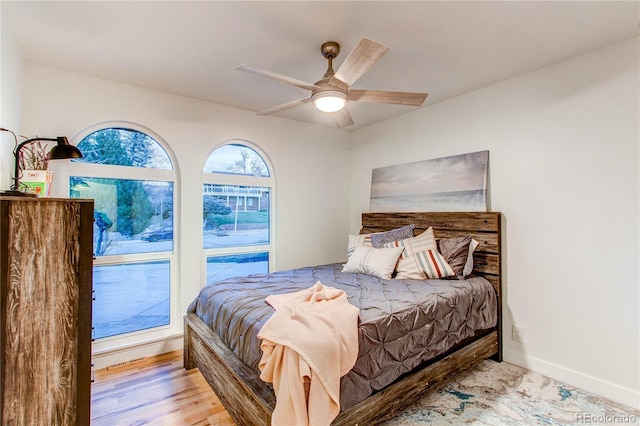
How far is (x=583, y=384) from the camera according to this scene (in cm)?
230

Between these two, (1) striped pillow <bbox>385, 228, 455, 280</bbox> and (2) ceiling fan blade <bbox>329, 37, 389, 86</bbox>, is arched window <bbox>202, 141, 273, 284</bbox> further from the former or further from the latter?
(2) ceiling fan blade <bbox>329, 37, 389, 86</bbox>

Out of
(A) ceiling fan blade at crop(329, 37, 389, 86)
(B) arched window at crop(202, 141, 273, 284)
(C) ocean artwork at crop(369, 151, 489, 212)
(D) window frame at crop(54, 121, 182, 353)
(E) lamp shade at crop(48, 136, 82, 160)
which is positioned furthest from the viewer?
(B) arched window at crop(202, 141, 273, 284)

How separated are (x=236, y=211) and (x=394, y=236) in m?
1.85

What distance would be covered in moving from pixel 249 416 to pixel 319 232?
8.88 ft

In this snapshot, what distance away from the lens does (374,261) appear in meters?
2.92

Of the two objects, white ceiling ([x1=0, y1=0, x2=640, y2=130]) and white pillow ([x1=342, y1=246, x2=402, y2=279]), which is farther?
white pillow ([x1=342, y1=246, x2=402, y2=279])

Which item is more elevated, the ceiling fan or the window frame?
the ceiling fan

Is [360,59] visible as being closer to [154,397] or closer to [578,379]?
[154,397]

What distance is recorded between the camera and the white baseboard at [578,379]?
210cm

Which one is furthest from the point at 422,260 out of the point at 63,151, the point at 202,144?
the point at 63,151

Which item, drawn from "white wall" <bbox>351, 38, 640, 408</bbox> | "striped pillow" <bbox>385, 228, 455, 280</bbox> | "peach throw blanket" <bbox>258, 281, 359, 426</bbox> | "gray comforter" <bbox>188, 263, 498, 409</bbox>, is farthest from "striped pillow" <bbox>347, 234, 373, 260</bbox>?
"peach throw blanket" <bbox>258, 281, 359, 426</bbox>

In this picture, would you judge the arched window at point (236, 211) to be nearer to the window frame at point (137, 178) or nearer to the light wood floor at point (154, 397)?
the window frame at point (137, 178)

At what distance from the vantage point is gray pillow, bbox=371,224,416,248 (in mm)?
3229

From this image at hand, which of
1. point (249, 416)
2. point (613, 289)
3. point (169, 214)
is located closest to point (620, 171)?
point (613, 289)
